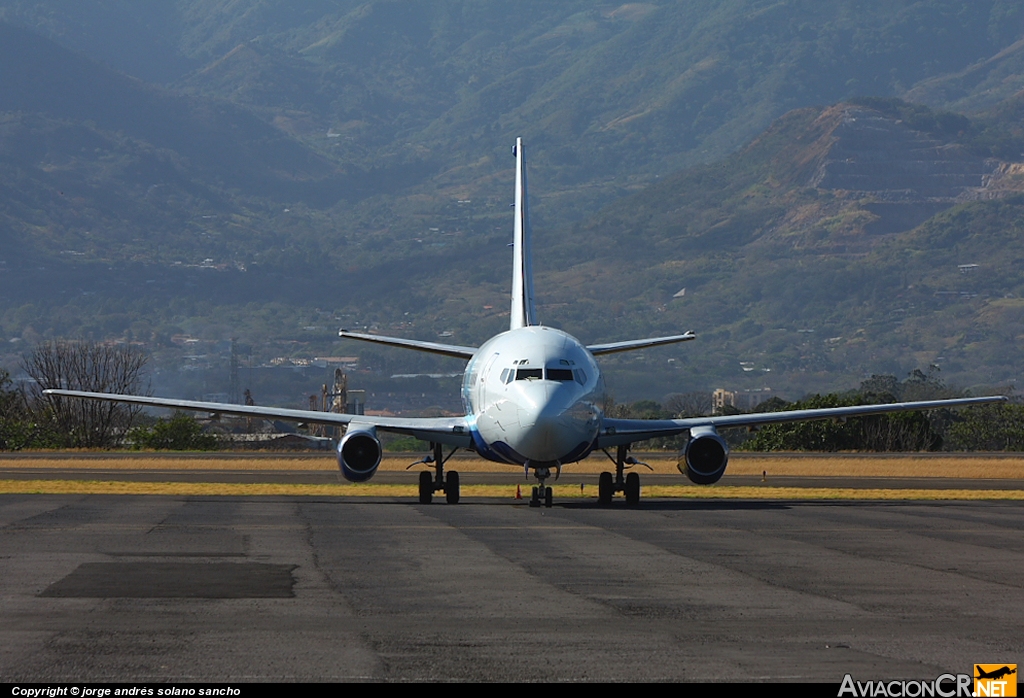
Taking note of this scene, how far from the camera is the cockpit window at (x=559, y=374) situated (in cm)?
3562

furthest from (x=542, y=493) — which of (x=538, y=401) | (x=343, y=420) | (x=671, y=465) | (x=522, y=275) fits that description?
(x=671, y=465)

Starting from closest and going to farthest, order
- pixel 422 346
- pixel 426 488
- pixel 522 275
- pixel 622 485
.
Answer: pixel 622 485, pixel 426 488, pixel 422 346, pixel 522 275

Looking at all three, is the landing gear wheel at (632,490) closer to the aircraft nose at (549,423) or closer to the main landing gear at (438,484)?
the aircraft nose at (549,423)

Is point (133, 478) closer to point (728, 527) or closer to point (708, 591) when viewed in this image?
point (728, 527)

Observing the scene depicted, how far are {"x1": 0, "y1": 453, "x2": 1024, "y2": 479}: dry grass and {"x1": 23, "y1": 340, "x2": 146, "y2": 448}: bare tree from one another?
21.3 meters

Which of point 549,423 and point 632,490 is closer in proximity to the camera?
point 549,423

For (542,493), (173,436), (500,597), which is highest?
(173,436)

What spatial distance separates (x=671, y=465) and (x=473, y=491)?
1006 inches

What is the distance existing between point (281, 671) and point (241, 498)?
28719 mm

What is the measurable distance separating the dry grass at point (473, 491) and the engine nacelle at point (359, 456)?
6.78m

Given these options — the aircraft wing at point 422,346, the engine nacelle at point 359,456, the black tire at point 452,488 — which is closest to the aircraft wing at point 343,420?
the black tire at point 452,488

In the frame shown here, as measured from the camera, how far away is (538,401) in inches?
1367

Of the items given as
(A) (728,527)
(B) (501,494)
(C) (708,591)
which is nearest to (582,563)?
(C) (708,591)

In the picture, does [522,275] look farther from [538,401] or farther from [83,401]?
[83,401]
